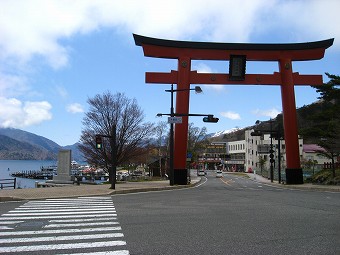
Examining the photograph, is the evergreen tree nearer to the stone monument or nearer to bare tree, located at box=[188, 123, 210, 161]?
the stone monument

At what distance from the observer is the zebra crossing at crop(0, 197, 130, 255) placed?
Answer: 6.90m

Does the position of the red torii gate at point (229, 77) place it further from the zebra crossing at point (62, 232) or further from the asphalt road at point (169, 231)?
the zebra crossing at point (62, 232)

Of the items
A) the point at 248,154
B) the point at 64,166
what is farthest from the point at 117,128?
the point at 248,154

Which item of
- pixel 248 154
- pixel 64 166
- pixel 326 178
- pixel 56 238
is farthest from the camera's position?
pixel 248 154

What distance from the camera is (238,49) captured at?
3105cm

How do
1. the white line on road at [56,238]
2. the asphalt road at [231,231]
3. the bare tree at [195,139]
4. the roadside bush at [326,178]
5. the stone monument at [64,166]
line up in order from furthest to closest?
the bare tree at [195,139] → the stone monument at [64,166] → the roadside bush at [326,178] → the white line on road at [56,238] → the asphalt road at [231,231]

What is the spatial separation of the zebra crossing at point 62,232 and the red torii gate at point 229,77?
18.2 metres

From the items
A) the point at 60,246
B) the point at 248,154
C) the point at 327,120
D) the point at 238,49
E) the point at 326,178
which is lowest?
the point at 60,246

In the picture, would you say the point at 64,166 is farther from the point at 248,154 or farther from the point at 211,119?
the point at 248,154

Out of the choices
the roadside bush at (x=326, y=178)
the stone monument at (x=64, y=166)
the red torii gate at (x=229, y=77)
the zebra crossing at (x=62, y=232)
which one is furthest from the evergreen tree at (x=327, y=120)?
the zebra crossing at (x=62, y=232)

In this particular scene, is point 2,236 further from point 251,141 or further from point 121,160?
point 251,141

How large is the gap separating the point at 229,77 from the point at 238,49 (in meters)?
2.48

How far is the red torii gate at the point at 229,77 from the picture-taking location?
98.0 feet

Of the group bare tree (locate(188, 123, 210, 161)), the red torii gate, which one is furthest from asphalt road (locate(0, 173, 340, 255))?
bare tree (locate(188, 123, 210, 161))
